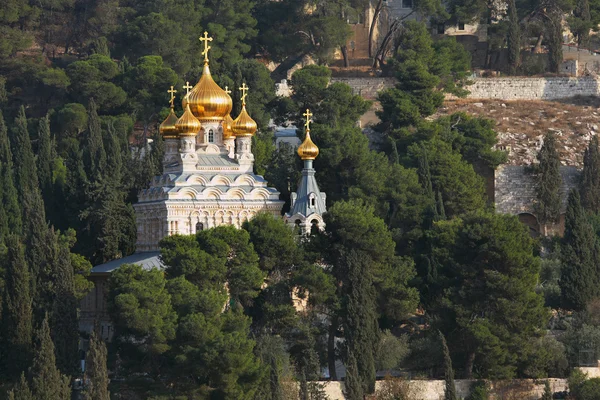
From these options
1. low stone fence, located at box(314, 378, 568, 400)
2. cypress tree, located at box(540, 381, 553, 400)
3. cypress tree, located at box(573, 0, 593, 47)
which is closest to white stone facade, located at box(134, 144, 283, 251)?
low stone fence, located at box(314, 378, 568, 400)

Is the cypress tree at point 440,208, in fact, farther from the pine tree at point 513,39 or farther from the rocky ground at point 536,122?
the pine tree at point 513,39

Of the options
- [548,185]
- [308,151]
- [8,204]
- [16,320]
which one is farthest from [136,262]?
[548,185]

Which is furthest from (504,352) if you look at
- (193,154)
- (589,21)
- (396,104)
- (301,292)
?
(589,21)

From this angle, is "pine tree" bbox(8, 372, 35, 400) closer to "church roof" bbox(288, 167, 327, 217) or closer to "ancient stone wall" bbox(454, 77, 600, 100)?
"church roof" bbox(288, 167, 327, 217)

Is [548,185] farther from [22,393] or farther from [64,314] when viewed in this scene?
[22,393]

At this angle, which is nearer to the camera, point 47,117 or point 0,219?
point 0,219

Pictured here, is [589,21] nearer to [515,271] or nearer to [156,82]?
[156,82]
